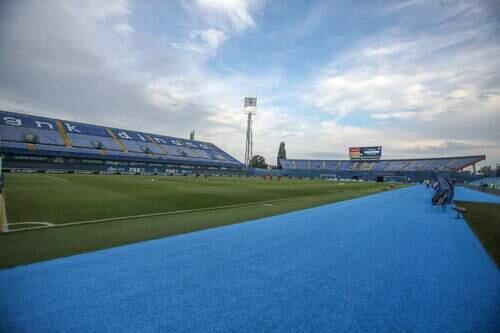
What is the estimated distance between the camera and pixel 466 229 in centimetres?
809

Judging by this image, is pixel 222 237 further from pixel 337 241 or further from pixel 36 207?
pixel 36 207

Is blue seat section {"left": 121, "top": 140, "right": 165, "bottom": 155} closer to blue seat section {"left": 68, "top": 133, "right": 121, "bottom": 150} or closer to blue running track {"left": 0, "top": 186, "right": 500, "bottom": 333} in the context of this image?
blue seat section {"left": 68, "top": 133, "right": 121, "bottom": 150}

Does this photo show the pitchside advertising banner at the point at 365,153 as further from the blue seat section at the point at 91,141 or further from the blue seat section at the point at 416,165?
the blue seat section at the point at 91,141

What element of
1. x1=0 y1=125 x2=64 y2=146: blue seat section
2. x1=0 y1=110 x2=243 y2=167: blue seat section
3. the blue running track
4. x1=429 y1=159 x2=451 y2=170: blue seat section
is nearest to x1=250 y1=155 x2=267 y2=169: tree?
x1=0 y1=110 x2=243 y2=167: blue seat section

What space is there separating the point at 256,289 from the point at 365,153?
86.4m

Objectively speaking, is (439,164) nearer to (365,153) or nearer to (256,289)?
(365,153)

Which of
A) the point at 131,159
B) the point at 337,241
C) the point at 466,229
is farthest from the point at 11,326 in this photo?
the point at 131,159

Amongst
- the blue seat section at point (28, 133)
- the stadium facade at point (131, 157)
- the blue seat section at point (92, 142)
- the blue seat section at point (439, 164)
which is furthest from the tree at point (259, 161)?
the blue seat section at point (28, 133)

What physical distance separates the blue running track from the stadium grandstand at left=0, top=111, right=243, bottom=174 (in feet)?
192

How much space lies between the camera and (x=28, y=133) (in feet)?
167

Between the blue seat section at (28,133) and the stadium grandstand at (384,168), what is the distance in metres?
75.3

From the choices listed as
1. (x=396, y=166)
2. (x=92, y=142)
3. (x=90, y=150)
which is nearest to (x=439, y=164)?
(x=396, y=166)

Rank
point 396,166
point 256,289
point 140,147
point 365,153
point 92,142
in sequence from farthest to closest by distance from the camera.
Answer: point 396,166, point 365,153, point 140,147, point 92,142, point 256,289

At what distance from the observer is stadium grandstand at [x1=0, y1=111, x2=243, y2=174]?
47.8 metres
